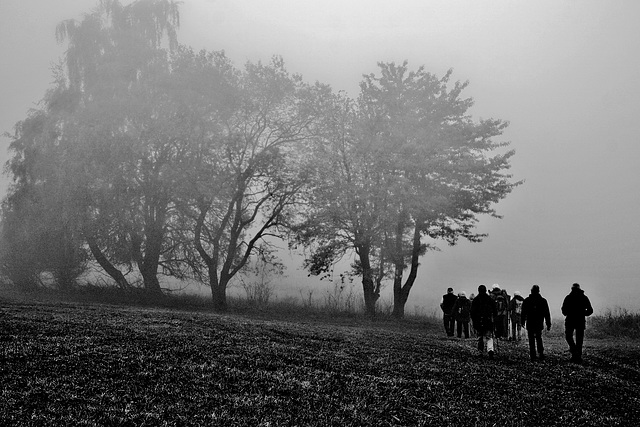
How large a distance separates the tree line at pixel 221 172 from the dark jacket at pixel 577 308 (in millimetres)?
16996

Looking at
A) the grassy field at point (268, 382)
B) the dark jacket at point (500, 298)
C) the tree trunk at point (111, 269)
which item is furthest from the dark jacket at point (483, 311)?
the tree trunk at point (111, 269)

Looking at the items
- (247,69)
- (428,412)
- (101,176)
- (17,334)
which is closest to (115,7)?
(247,69)

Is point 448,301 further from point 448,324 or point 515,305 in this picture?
point 515,305

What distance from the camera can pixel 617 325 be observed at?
33.4 metres

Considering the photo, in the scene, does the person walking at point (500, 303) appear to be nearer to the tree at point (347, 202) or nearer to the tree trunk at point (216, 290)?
the tree at point (347, 202)

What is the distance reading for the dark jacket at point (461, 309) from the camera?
24.4 m

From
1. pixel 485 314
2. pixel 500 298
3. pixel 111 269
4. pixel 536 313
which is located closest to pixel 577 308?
pixel 536 313

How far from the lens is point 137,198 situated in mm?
35938

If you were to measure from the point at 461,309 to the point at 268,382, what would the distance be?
15.8 meters

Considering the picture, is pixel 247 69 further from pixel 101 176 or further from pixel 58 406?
pixel 58 406

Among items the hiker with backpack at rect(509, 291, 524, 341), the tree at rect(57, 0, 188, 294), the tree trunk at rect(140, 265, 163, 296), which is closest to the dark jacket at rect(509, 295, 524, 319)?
the hiker with backpack at rect(509, 291, 524, 341)

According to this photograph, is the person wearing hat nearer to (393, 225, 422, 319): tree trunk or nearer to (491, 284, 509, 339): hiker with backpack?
(491, 284, 509, 339): hiker with backpack

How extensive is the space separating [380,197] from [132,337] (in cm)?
2224

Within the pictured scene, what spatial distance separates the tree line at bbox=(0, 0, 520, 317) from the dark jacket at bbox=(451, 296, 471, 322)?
10729 millimetres
